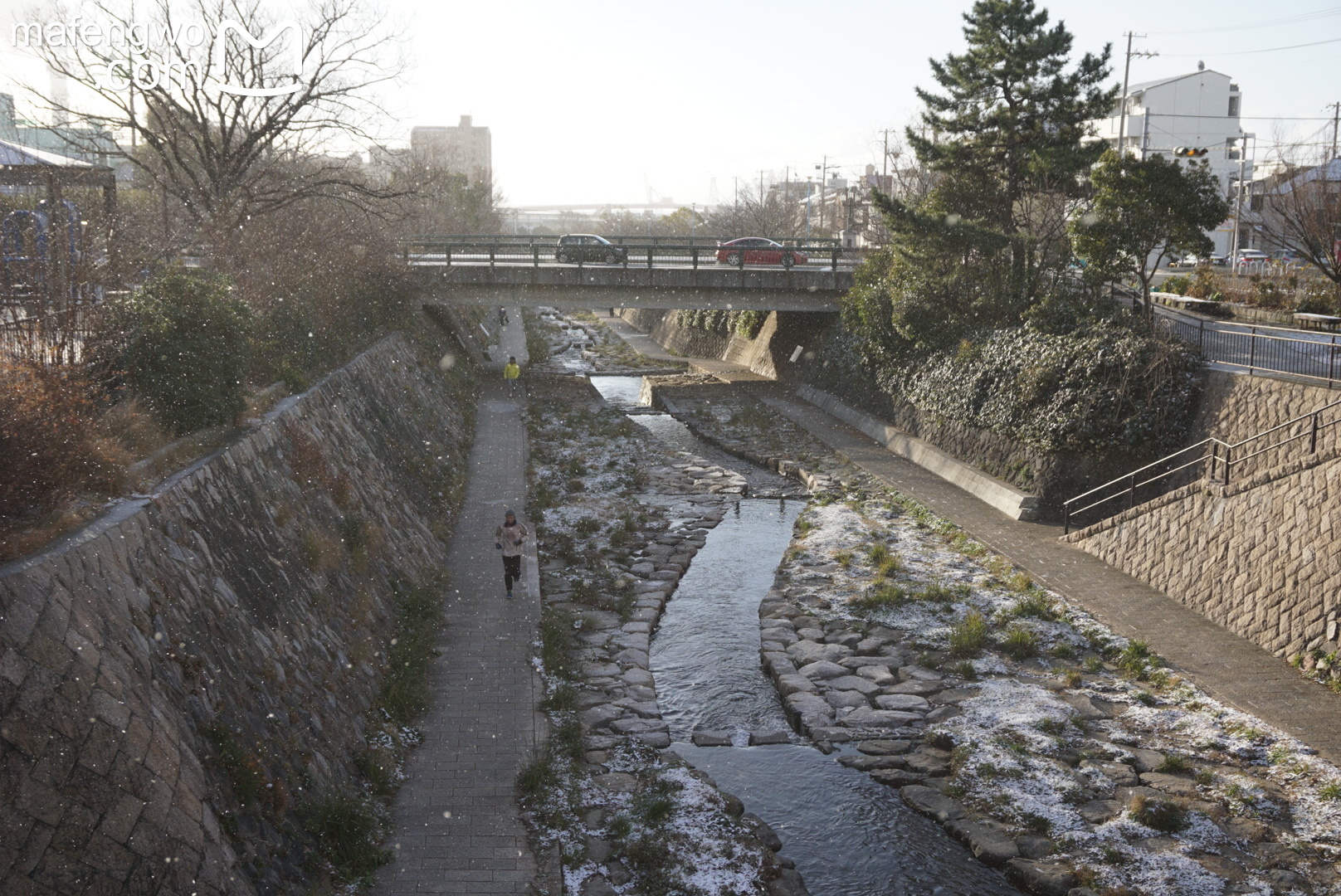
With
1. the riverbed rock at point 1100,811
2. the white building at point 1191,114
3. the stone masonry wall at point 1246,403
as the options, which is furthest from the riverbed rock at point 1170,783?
the white building at point 1191,114

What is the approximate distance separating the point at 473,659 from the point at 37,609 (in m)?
7.02

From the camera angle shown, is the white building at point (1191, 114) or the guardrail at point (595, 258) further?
the white building at point (1191, 114)

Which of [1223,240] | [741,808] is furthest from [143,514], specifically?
[1223,240]

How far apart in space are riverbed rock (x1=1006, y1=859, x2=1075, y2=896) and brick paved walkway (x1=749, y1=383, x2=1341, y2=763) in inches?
156

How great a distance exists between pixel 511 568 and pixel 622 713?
369 cm

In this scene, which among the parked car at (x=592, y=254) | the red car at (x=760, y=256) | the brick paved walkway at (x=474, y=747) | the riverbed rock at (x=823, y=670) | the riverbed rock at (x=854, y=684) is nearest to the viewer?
the brick paved walkway at (x=474, y=747)

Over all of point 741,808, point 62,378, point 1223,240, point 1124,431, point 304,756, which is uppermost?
point 1223,240

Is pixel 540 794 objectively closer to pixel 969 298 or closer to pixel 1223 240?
pixel 969 298

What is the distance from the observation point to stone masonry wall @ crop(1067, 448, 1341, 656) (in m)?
13.5

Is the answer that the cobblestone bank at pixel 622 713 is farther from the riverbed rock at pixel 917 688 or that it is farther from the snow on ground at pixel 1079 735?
the snow on ground at pixel 1079 735

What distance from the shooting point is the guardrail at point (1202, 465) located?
1512 cm

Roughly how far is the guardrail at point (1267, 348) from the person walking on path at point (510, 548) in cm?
1362

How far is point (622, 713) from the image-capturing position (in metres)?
12.7

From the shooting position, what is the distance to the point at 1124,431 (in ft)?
65.0
